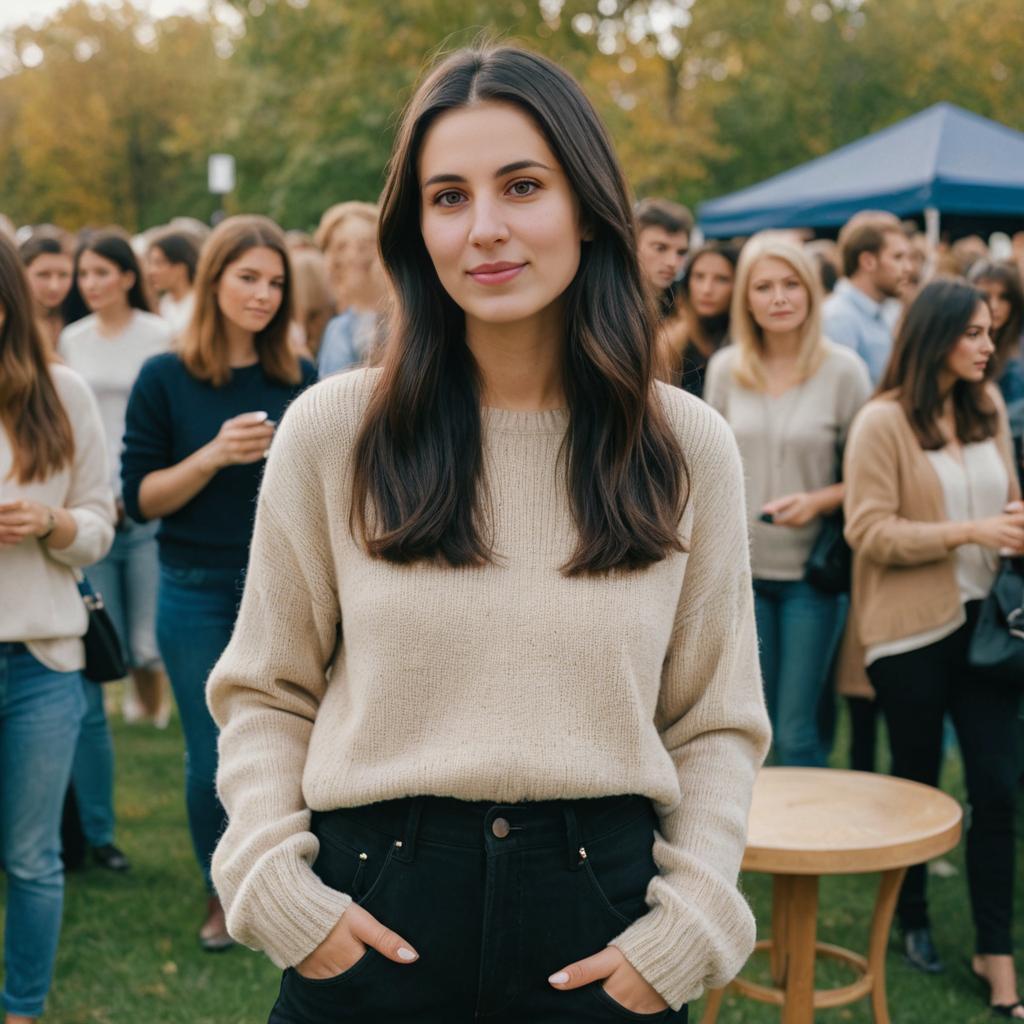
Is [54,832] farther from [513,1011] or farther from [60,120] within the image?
[60,120]

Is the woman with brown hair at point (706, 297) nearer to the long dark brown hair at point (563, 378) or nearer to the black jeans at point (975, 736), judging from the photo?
the black jeans at point (975, 736)

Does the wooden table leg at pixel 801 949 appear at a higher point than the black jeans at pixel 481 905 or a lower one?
lower

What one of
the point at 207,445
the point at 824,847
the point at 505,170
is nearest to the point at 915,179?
the point at 207,445

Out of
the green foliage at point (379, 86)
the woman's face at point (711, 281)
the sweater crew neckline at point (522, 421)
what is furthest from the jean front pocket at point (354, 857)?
the green foliage at point (379, 86)

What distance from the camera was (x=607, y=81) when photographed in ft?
86.2

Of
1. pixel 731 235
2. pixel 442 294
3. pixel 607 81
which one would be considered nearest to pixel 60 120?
pixel 607 81

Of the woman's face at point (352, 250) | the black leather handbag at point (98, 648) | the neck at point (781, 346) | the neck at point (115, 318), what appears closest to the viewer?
the black leather handbag at point (98, 648)

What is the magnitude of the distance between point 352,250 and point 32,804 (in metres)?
3.33

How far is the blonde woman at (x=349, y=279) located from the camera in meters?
6.09

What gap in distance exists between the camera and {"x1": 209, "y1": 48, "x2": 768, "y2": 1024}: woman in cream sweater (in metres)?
1.89

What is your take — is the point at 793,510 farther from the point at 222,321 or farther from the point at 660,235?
the point at 222,321

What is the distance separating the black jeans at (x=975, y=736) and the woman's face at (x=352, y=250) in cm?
295

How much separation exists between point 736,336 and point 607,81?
21915mm

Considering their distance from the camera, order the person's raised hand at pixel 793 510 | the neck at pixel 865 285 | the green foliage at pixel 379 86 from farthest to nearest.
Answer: the green foliage at pixel 379 86 → the neck at pixel 865 285 → the person's raised hand at pixel 793 510
